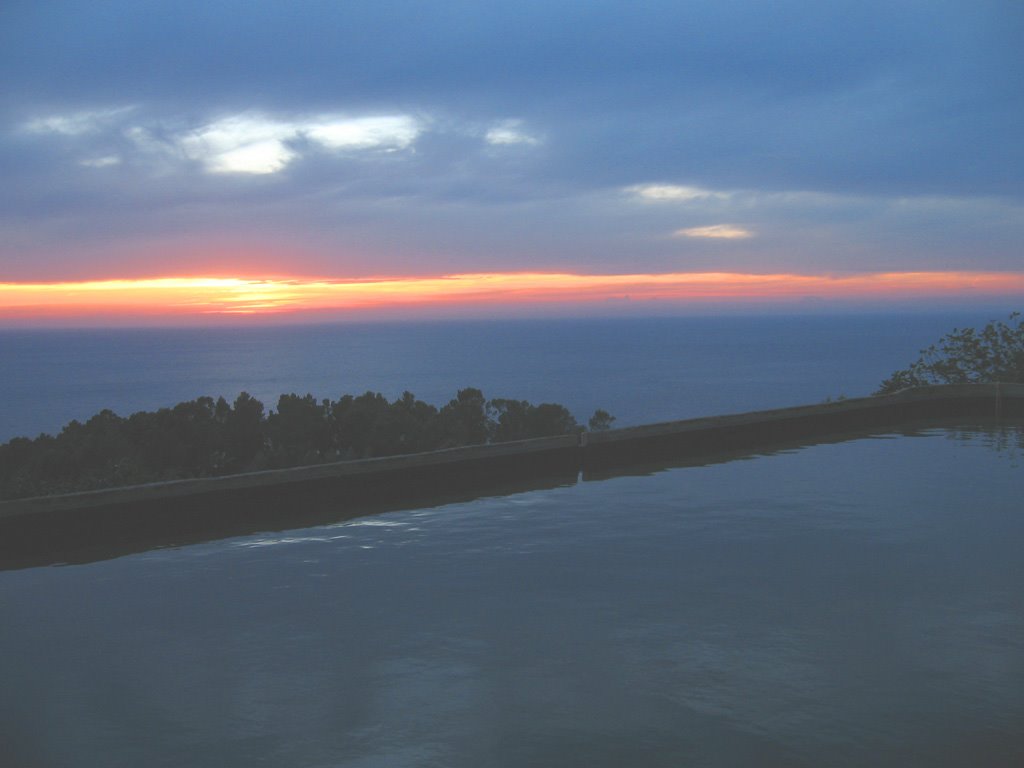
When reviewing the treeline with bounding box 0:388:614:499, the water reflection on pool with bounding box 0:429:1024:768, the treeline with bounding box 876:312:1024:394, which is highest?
the treeline with bounding box 876:312:1024:394

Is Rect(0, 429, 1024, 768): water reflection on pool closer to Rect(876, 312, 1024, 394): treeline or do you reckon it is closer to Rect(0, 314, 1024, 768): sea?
Rect(0, 314, 1024, 768): sea

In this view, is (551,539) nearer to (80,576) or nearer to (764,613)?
(764,613)

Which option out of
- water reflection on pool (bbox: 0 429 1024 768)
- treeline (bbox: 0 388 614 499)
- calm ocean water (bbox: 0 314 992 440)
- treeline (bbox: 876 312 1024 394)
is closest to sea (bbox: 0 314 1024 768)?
water reflection on pool (bbox: 0 429 1024 768)

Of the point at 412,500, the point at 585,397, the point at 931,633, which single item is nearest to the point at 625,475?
the point at 412,500

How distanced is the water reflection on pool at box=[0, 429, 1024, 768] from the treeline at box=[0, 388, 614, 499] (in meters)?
7.03

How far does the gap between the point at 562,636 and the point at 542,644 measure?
0.16m

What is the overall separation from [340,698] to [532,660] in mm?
1028

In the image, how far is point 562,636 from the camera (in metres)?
5.00

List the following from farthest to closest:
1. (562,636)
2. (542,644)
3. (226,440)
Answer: (226,440), (562,636), (542,644)

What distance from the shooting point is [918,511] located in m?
8.13

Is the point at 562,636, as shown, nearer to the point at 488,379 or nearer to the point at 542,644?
the point at 542,644

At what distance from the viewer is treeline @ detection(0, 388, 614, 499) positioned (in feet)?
46.5

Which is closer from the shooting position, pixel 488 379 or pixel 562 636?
pixel 562 636

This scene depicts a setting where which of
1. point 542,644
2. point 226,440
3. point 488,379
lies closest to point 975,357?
point 226,440
